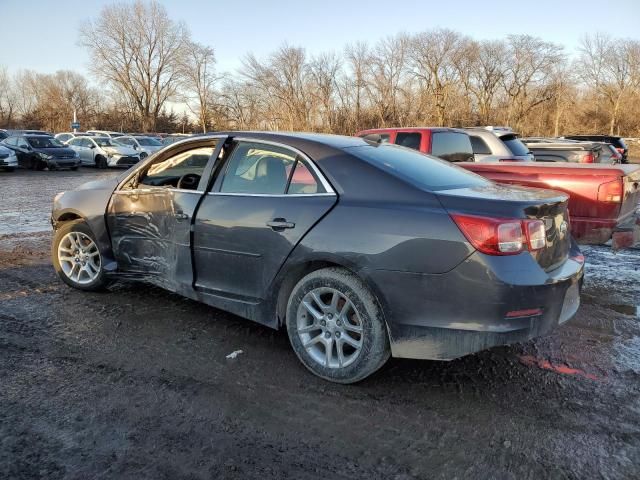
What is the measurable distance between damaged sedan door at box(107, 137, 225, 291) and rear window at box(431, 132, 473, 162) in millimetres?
5254

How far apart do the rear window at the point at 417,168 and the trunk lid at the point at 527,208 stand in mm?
152

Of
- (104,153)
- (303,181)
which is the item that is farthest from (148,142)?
(303,181)

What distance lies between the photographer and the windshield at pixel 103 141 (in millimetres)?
25672

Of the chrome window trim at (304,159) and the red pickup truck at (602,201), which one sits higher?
the chrome window trim at (304,159)

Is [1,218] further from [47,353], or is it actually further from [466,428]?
[466,428]

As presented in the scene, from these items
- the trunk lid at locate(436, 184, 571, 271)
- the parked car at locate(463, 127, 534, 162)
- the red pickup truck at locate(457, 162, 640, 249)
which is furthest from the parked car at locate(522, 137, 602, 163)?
the trunk lid at locate(436, 184, 571, 271)

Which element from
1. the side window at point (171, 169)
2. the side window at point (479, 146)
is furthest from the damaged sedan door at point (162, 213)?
the side window at point (479, 146)

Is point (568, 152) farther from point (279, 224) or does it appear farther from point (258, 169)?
point (279, 224)

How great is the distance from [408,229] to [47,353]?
2.63 m

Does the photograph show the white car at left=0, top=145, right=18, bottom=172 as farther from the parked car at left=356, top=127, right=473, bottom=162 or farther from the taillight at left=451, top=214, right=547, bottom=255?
the taillight at left=451, top=214, right=547, bottom=255

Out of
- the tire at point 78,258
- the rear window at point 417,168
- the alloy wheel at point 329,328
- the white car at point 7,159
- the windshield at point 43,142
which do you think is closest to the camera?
the alloy wheel at point 329,328

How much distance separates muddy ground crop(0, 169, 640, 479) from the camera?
95.8 inches

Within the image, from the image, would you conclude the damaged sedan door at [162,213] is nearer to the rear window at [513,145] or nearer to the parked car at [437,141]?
the parked car at [437,141]

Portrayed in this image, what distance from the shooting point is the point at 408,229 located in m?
2.90
